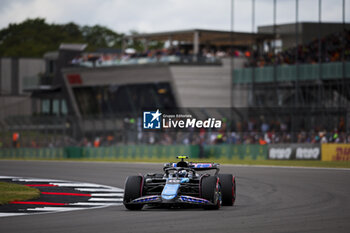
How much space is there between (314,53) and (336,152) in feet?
52.2

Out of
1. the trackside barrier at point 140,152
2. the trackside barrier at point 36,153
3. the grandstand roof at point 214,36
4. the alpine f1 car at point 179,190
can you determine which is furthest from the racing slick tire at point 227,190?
the grandstand roof at point 214,36

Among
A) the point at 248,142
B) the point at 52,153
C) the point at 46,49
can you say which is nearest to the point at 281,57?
the point at 248,142

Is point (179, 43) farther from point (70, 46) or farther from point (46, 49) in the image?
point (46, 49)

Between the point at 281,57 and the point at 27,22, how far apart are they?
66.2 meters

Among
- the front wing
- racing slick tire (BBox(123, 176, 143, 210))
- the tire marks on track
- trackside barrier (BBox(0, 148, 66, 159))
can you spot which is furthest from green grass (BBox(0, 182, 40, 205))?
trackside barrier (BBox(0, 148, 66, 159))

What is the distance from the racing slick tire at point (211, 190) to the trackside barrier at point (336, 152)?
67.4 ft

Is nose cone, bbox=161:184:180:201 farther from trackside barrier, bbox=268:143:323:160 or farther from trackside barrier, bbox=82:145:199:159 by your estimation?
trackside barrier, bbox=82:145:199:159

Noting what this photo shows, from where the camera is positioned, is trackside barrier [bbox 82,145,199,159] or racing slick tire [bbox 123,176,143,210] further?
trackside barrier [bbox 82,145,199,159]

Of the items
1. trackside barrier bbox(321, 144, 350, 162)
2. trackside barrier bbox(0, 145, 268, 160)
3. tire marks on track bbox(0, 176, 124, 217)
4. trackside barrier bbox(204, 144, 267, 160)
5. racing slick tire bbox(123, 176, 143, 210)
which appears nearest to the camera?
racing slick tire bbox(123, 176, 143, 210)

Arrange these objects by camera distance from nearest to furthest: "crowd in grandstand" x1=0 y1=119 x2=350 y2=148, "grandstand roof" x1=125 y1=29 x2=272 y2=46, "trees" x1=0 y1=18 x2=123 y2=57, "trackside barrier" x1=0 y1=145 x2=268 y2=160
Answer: "crowd in grandstand" x1=0 y1=119 x2=350 y2=148
"trackside barrier" x1=0 y1=145 x2=268 y2=160
"grandstand roof" x1=125 y1=29 x2=272 y2=46
"trees" x1=0 y1=18 x2=123 y2=57

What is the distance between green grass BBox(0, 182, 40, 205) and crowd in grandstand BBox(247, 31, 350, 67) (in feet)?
101

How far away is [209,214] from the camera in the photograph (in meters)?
13.1

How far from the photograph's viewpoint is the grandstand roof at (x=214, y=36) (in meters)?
54.4

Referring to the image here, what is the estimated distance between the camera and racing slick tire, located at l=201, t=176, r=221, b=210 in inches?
544
